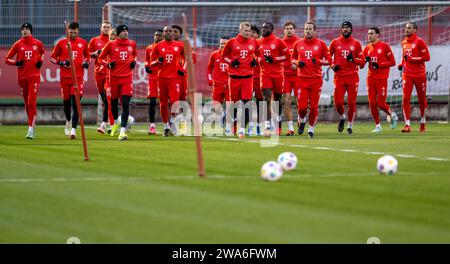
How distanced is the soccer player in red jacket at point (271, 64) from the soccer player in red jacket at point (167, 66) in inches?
76.6

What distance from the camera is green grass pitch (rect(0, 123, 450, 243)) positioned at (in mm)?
9883

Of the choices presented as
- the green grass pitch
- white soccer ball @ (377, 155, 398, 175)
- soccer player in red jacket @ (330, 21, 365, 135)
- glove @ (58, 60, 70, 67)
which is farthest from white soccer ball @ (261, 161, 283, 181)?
soccer player in red jacket @ (330, 21, 365, 135)

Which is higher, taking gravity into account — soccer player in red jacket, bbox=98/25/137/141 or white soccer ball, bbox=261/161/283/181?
soccer player in red jacket, bbox=98/25/137/141

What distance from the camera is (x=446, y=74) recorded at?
107ft

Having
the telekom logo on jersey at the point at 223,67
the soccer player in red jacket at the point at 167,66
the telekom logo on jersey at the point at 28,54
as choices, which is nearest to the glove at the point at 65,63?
the telekom logo on jersey at the point at 28,54

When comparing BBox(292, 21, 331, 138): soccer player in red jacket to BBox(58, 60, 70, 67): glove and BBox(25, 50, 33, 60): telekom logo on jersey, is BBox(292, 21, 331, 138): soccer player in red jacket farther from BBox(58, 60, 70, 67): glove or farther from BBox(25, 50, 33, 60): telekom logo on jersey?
BBox(25, 50, 33, 60): telekom logo on jersey

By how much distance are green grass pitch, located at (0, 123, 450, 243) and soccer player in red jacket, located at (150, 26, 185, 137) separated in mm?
4692

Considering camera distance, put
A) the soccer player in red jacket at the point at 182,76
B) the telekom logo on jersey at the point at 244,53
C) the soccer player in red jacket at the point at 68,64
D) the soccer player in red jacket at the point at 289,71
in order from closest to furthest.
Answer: the telekom logo on jersey at the point at 244,53 → the soccer player in red jacket at the point at 68,64 → the soccer player in red jacket at the point at 182,76 → the soccer player in red jacket at the point at 289,71

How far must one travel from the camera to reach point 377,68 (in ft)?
87.0

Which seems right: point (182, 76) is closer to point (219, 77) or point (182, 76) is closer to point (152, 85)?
point (152, 85)

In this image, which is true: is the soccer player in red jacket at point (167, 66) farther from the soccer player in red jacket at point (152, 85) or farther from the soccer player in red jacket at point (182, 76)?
the soccer player in red jacket at point (152, 85)

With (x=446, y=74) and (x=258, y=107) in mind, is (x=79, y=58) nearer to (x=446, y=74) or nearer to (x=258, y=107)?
(x=258, y=107)

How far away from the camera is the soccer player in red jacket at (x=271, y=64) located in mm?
24438
